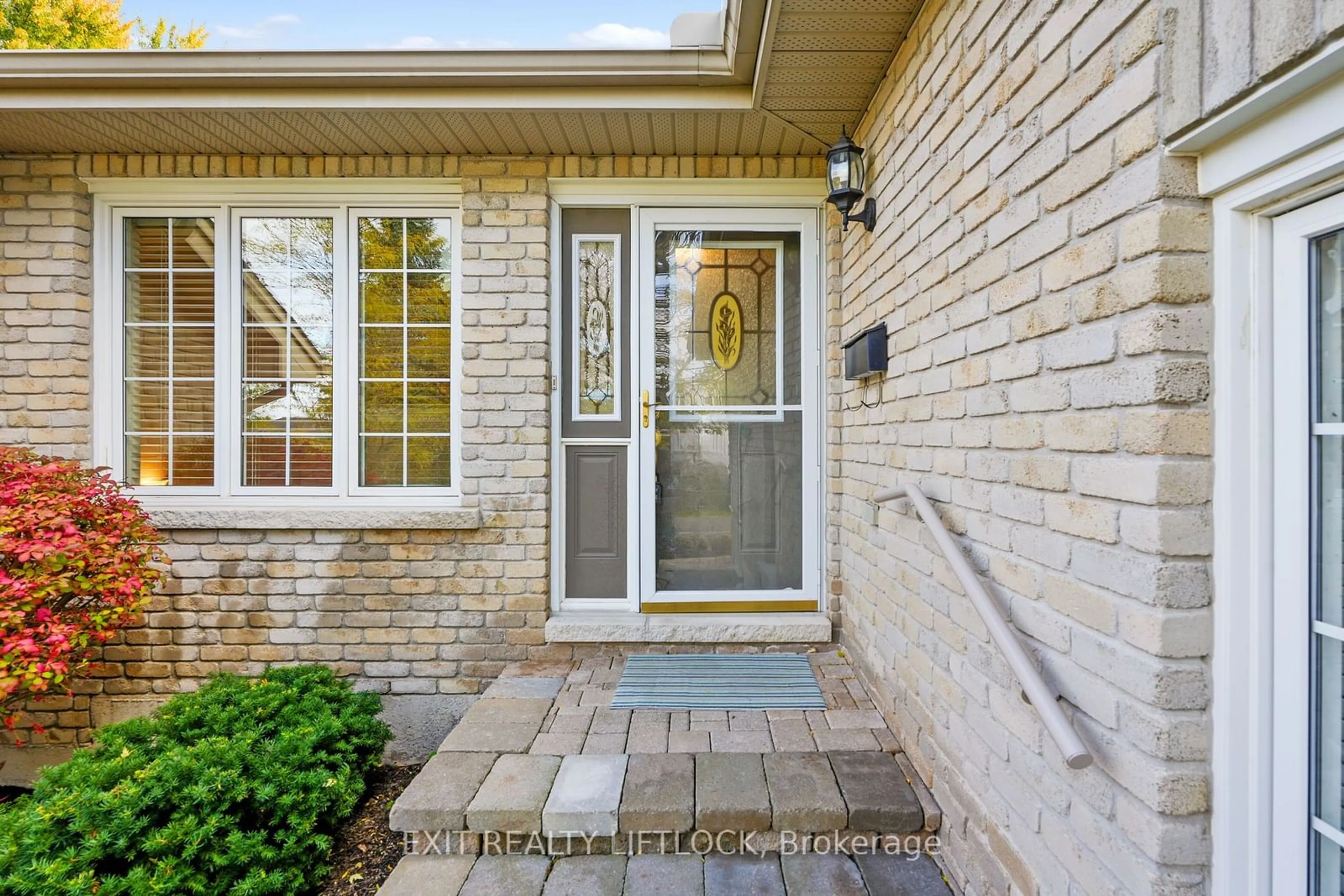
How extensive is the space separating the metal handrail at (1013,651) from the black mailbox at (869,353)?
728 millimetres

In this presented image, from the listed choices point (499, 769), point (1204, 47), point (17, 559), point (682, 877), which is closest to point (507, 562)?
point (499, 769)

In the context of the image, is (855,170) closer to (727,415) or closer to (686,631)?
(727,415)

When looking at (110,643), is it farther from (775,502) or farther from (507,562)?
(775,502)

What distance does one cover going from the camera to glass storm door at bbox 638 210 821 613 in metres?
3.14

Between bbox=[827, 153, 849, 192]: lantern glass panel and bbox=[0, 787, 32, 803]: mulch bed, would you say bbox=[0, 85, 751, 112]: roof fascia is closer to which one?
bbox=[827, 153, 849, 192]: lantern glass panel

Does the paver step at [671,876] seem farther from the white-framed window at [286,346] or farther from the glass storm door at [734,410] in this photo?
the white-framed window at [286,346]

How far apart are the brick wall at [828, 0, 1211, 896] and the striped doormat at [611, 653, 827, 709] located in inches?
20.4

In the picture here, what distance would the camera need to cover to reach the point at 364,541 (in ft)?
9.71

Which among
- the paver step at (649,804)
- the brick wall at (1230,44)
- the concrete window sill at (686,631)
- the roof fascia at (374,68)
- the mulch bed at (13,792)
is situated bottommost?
the mulch bed at (13,792)

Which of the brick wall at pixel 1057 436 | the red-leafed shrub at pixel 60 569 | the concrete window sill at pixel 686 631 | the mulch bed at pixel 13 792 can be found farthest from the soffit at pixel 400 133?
the mulch bed at pixel 13 792

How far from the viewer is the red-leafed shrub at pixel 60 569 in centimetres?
224

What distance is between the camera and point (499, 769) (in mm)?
2025

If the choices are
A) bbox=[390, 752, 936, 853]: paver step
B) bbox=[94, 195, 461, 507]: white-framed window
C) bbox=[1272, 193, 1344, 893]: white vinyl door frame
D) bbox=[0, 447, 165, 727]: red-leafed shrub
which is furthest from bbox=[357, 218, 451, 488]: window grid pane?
bbox=[1272, 193, 1344, 893]: white vinyl door frame

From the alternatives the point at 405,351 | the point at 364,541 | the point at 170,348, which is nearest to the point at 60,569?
the point at 364,541
